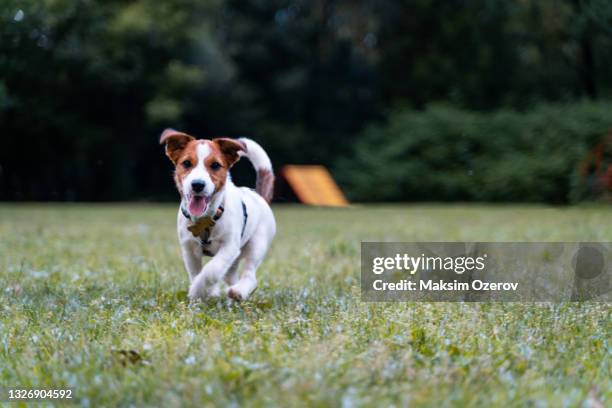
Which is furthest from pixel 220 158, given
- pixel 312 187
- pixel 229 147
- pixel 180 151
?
pixel 312 187

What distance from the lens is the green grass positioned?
2691 millimetres

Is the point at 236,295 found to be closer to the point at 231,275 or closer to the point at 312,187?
the point at 231,275

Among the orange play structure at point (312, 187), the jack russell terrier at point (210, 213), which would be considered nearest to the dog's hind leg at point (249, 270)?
the jack russell terrier at point (210, 213)

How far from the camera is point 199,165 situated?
15.1 ft

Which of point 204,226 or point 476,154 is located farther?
point 476,154

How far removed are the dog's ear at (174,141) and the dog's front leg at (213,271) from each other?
2.09ft

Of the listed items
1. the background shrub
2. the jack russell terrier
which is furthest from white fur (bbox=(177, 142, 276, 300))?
the background shrub

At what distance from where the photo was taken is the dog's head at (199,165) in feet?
14.7

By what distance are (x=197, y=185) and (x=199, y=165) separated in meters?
0.19

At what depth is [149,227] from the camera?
13.2 metres

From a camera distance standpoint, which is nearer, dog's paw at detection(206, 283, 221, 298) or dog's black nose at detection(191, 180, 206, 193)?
dog's black nose at detection(191, 180, 206, 193)

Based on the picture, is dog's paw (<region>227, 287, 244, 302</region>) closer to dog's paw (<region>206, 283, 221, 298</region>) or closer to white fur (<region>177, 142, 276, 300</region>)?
white fur (<region>177, 142, 276, 300</region>)

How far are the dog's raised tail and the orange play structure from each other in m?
19.1

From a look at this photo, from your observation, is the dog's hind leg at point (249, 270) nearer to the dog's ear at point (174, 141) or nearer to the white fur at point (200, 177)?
the white fur at point (200, 177)
